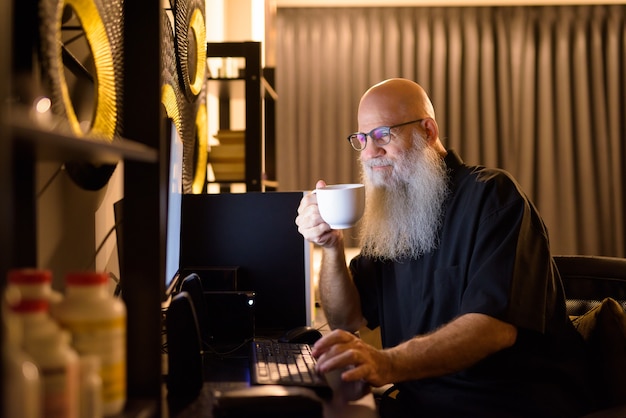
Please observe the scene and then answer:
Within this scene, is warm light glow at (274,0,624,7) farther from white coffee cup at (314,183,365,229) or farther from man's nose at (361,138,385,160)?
white coffee cup at (314,183,365,229)

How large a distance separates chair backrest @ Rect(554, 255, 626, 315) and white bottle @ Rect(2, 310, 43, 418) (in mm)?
1335

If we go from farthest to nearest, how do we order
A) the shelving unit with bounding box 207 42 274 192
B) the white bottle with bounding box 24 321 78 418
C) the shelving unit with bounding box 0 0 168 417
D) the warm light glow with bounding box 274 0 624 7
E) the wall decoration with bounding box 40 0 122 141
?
the warm light glow with bounding box 274 0 624 7, the shelving unit with bounding box 207 42 274 192, the wall decoration with bounding box 40 0 122 141, the shelving unit with bounding box 0 0 168 417, the white bottle with bounding box 24 321 78 418

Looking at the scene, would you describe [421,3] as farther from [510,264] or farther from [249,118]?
[510,264]

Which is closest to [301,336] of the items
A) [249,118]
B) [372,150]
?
[372,150]

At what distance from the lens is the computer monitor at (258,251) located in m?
1.70

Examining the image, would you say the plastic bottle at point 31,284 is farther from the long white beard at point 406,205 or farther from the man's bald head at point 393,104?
the man's bald head at point 393,104

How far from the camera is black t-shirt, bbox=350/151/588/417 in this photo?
1333 mm

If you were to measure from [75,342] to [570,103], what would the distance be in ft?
13.9

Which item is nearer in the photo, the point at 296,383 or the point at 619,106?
the point at 296,383

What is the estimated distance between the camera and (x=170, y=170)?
1.12 meters

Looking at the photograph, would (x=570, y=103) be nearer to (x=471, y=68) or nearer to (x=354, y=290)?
(x=471, y=68)

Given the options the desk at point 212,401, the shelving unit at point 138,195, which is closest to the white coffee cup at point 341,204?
the desk at point 212,401

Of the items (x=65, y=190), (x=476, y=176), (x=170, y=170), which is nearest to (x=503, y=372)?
(x=476, y=176)

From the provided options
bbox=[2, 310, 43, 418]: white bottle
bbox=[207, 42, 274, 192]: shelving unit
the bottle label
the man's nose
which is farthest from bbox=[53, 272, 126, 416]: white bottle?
bbox=[207, 42, 274, 192]: shelving unit
